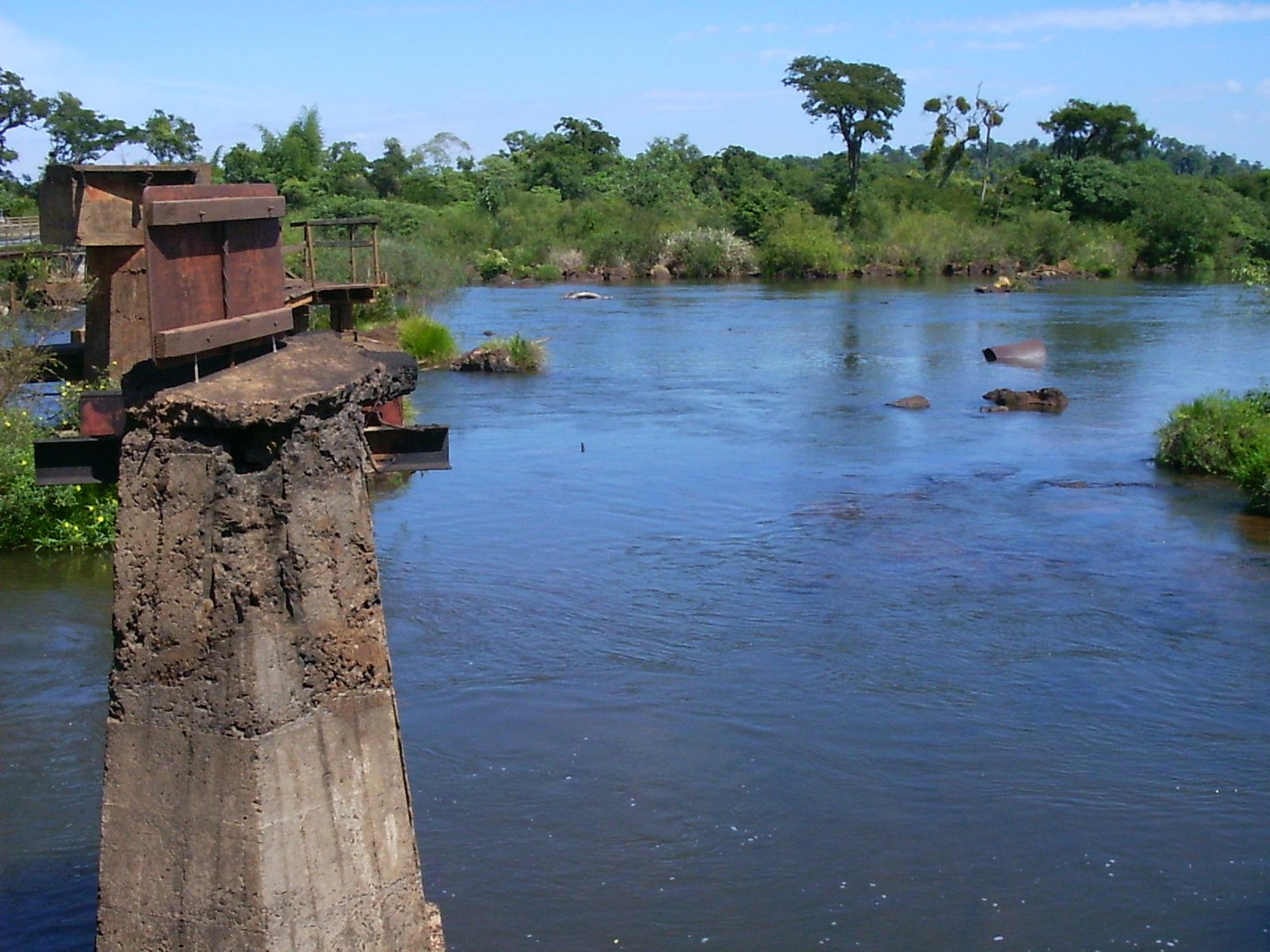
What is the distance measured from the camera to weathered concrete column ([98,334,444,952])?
14.6 ft

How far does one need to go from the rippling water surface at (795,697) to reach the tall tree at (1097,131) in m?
67.5

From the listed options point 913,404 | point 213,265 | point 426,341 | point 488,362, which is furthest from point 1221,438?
point 213,265

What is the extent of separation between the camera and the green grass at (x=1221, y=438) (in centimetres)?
1723

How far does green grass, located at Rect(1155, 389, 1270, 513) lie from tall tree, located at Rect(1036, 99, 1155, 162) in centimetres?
6873

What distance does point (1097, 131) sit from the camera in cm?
8456

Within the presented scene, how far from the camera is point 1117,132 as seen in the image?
274 ft

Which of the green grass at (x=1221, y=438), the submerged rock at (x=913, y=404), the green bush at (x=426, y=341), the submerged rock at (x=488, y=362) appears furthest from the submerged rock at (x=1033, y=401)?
the green bush at (x=426, y=341)

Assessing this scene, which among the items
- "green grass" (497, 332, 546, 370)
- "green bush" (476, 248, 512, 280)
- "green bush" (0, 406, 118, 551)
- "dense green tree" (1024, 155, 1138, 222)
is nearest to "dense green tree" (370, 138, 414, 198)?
"green bush" (476, 248, 512, 280)

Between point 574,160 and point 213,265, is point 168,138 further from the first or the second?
point 213,265

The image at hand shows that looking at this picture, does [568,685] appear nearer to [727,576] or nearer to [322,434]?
[727,576]

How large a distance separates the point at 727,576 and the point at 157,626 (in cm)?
966

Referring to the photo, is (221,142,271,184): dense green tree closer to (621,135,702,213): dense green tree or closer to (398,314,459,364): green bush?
(621,135,702,213): dense green tree

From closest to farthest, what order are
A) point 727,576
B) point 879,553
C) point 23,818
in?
point 23,818 → point 727,576 → point 879,553

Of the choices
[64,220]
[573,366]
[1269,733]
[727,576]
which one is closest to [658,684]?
[727,576]
